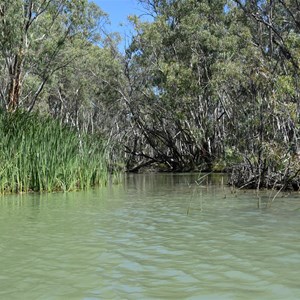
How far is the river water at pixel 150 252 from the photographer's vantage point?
3158 millimetres

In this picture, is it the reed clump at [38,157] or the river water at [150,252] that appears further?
the reed clump at [38,157]

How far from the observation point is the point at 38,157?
1003 centimetres

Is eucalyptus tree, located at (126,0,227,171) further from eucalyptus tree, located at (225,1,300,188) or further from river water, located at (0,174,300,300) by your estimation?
river water, located at (0,174,300,300)

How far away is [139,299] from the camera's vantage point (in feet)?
9.66

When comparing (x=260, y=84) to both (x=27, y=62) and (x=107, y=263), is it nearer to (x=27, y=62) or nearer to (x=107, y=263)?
(x=107, y=263)

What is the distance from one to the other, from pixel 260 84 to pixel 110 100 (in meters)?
16.8

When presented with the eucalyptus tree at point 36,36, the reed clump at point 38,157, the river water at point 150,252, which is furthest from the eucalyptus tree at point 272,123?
the eucalyptus tree at point 36,36

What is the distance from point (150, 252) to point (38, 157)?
20.6 feet

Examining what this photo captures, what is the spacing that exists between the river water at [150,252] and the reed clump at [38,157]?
2.60 meters

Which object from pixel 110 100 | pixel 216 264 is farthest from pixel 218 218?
pixel 110 100

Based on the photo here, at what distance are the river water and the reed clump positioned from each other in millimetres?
2597

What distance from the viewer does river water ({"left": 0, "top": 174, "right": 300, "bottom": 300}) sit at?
316 cm

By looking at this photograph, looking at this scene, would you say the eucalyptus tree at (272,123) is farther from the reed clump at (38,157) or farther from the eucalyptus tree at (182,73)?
the eucalyptus tree at (182,73)

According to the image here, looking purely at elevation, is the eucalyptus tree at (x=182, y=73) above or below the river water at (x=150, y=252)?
above
